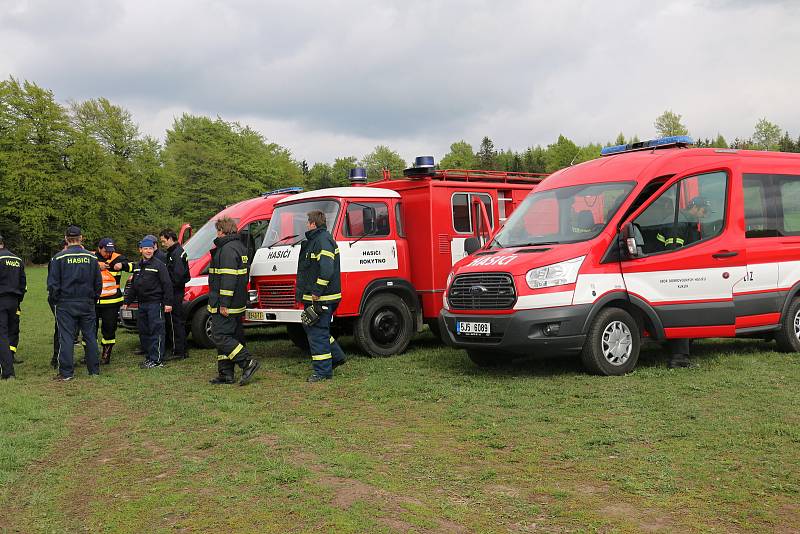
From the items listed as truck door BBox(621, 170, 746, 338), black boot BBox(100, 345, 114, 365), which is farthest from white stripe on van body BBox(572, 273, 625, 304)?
black boot BBox(100, 345, 114, 365)

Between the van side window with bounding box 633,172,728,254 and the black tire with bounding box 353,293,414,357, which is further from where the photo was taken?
the black tire with bounding box 353,293,414,357

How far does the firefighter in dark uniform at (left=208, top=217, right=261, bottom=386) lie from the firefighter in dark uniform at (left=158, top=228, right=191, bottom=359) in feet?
7.40

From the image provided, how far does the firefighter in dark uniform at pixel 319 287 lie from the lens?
28.5 ft

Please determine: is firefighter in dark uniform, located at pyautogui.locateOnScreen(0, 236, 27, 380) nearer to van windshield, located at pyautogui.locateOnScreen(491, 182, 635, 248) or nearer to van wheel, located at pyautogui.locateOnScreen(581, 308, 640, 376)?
van windshield, located at pyautogui.locateOnScreen(491, 182, 635, 248)

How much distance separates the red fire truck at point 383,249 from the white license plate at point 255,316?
1cm

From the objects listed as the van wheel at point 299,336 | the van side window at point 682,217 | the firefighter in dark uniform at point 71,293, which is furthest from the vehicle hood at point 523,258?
the firefighter in dark uniform at point 71,293

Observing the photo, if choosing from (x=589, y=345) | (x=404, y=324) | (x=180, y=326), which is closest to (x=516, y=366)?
(x=589, y=345)

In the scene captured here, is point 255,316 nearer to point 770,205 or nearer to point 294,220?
point 294,220

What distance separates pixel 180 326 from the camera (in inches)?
437

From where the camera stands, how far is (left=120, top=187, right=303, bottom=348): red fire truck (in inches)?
468

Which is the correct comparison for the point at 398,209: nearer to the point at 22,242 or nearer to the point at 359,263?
the point at 359,263

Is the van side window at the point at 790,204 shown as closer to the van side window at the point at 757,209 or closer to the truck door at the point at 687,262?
the van side window at the point at 757,209

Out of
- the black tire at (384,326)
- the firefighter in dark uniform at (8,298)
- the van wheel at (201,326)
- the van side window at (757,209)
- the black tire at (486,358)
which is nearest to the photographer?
the van side window at (757,209)

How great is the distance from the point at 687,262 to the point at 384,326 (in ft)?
14.0
